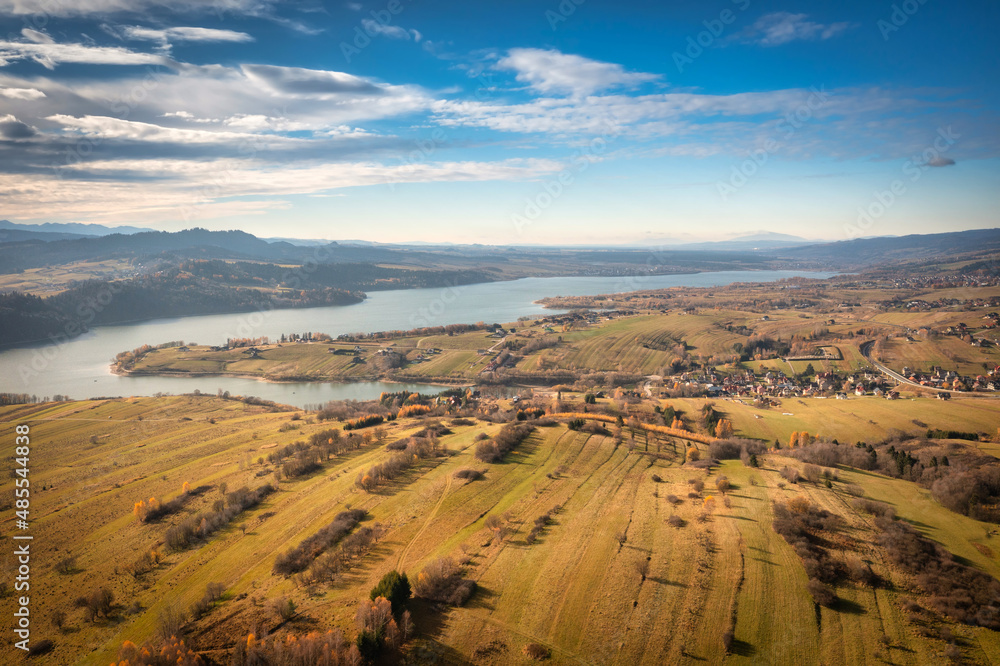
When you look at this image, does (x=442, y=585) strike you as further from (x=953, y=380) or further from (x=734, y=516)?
(x=953, y=380)

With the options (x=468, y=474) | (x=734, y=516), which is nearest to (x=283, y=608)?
(x=468, y=474)

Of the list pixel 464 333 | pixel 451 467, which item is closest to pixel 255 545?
pixel 451 467

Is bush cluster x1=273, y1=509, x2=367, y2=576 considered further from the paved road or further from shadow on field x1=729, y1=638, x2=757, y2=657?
the paved road

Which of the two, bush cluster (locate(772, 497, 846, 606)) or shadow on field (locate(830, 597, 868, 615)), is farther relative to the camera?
bush cluster (locate(772, 497, 846, 606))

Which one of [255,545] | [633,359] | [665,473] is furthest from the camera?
[633,359]

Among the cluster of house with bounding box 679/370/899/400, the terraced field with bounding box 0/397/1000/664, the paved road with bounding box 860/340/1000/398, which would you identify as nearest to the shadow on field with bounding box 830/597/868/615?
the terraced field with bounding box 0/397/1000/664

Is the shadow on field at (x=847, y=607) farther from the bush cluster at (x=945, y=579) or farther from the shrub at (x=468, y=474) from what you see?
the shrub at (x=468, y=474)

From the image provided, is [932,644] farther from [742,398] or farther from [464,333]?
[464,333]
